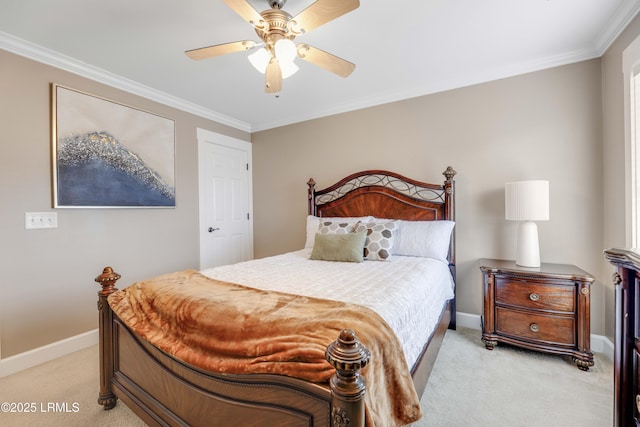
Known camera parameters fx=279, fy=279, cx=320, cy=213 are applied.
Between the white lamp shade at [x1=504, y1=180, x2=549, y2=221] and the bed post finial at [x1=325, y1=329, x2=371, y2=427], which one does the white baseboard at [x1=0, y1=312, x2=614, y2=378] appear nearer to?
the white lamp shade at [x1=504, y1=180, x2=549, y2=221]

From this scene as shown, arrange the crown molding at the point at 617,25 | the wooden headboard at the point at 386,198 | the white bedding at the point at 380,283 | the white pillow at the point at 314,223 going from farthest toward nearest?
the white pillow at the point at 314,223, the wooden headboard at the point at 386,198, the crown molding at the point at 617,25, the white bedding at the point at 380,283

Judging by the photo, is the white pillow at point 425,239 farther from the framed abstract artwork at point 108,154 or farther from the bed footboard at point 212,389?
the framed abstract artwork at point 108,154

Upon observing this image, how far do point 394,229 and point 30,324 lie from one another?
3.23 meters

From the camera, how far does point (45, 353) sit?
2350mm

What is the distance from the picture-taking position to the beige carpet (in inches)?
64.6

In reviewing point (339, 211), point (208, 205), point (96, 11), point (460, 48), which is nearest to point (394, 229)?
point (339, 211)

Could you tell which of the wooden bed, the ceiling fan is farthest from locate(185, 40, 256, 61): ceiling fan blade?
the wooden bed

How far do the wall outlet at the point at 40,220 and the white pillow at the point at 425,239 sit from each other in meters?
3.10

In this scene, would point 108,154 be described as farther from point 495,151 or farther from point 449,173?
point 495,151

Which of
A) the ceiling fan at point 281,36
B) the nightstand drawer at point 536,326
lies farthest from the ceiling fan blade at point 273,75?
the nightstand drawer at point 536,326

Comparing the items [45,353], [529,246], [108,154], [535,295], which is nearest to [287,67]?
[108,154]

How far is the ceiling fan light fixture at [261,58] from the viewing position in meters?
1.82

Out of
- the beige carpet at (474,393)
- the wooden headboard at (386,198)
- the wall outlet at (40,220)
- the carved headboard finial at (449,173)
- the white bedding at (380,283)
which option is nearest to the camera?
the white bedding at (380,283)

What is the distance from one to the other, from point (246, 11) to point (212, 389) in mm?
1910
